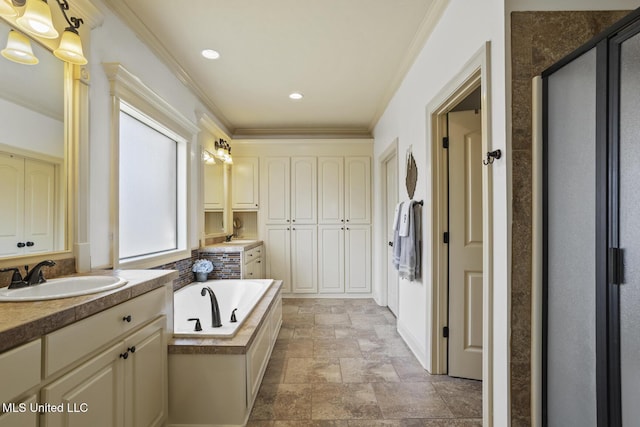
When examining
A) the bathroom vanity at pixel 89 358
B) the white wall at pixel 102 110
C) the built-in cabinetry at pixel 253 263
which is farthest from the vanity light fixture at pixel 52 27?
the built-in cabinetry at pixel 253 263

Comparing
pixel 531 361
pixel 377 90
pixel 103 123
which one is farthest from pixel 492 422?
A: pixel 377 90

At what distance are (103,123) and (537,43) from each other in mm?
2393

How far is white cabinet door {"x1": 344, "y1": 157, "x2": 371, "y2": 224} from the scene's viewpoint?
4656 mm

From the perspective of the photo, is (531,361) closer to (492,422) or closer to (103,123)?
(492,422)

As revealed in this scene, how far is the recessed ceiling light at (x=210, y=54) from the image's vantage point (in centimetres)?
259

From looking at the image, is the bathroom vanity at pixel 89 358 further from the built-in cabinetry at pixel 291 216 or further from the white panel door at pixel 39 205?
the built-in cabinetry at pixel 291 216

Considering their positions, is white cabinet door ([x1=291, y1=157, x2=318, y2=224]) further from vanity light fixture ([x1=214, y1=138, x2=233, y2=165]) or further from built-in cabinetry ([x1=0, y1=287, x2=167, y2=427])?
built-in cabinetry ([x1=0, y1=287, x2=167, y2=427])

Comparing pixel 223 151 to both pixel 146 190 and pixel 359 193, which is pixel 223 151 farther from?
pixel 359 193

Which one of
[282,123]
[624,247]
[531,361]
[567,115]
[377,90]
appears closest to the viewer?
[624,247]

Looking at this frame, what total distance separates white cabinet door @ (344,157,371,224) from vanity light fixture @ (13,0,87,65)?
351 centimetres

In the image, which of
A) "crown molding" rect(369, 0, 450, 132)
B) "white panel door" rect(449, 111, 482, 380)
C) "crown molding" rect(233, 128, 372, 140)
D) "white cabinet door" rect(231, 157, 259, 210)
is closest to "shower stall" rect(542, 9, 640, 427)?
"white panel door" rect(449, 111, 482, 380)

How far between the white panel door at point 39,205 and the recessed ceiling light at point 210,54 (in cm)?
157

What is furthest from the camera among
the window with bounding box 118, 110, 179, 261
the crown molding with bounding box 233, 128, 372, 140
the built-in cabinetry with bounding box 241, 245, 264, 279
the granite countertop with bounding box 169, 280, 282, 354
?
the crown molding with bounding box 233, 128, 372, 140

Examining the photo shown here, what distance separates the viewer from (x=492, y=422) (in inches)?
59.9
